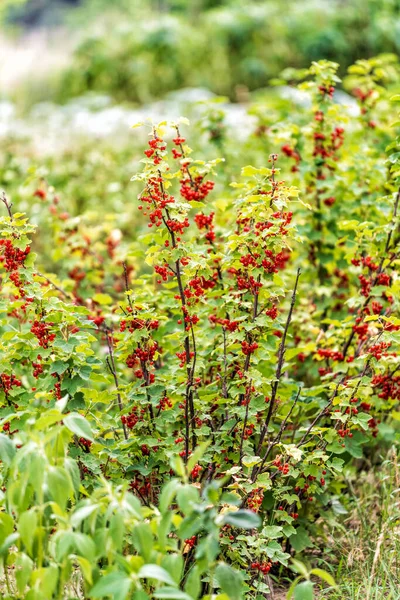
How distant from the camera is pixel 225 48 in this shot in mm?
13117

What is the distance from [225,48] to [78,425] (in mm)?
12239

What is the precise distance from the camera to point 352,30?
1307cm

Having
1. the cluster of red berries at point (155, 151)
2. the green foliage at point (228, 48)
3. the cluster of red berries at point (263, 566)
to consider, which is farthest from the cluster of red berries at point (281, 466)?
the green foliage at point (228, 48)

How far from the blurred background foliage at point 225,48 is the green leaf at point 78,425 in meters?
11.1

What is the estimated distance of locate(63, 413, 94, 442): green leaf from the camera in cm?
177

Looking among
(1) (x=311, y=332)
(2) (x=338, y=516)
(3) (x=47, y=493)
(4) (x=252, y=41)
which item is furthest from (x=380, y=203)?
(4) (x=252, y=41)

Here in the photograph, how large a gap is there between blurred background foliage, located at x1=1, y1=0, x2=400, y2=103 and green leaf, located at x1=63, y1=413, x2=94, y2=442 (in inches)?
438

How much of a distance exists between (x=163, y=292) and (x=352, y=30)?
1141 cm

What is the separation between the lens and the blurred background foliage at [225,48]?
12.7 meters

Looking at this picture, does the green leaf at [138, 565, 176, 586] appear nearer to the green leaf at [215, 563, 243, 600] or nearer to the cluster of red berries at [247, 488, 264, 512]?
the green leaf at [215, 563, 243, 600]

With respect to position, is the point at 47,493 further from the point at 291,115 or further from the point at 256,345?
the point at 291,115

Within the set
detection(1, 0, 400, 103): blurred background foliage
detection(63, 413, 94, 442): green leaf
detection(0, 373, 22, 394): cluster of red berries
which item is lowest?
detection(1, 0, 400, 103): blurred background foliage

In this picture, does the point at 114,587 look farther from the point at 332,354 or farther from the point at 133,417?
the point at 332,354

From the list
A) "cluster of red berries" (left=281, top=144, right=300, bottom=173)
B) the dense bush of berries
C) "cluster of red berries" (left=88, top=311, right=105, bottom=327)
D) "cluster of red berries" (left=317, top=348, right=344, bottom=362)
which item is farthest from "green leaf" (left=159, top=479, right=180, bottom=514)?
"cluster of red berries" (left=281, top=144, right=300, bottom=173)
